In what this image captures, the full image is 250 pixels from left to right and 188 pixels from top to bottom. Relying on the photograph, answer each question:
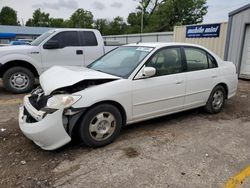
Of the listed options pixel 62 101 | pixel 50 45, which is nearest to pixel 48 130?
pixel 62 101

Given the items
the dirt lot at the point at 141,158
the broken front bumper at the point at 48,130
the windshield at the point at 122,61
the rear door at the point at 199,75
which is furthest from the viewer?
the rear door at the point at 199,75

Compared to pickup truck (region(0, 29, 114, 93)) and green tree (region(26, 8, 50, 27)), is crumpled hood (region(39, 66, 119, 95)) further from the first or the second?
green tree (region(26, 8, 50, 27))

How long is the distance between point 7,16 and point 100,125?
89.5 meters

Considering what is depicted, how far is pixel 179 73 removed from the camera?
4648 mm

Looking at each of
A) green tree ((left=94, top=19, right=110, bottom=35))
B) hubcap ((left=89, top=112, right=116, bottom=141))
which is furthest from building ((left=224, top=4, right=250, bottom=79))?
green tree ((left=94, top=19, right=110, bottom=35))

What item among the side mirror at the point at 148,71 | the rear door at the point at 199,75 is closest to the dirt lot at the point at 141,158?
the rear door at the point at 199,75

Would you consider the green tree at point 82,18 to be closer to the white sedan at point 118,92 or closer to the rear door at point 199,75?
the rear door at point 199,75

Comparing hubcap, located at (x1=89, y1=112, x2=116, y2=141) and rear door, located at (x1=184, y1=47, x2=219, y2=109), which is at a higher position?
rear door, located at (x1=184, y1=47, x2=219, y2=109)

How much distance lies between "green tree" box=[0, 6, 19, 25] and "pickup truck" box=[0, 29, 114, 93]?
8152cm

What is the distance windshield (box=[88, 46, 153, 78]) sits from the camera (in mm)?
4225

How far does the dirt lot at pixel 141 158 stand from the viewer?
298cm

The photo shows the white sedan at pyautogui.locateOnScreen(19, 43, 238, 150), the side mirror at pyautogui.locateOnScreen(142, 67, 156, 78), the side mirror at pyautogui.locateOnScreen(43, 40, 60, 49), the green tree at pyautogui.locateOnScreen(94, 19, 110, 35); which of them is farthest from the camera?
the green tree at pyautogui.locateOnScreen(94, 19, 110, 35)

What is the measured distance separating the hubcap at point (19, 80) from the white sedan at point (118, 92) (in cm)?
317

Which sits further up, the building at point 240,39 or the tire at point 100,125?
the building at point 240,39
